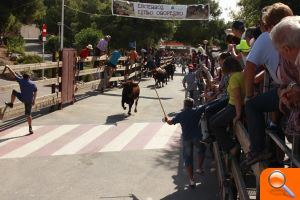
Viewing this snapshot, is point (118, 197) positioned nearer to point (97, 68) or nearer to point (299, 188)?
point (299, 188)

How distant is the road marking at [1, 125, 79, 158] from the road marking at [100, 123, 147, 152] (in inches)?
59.5

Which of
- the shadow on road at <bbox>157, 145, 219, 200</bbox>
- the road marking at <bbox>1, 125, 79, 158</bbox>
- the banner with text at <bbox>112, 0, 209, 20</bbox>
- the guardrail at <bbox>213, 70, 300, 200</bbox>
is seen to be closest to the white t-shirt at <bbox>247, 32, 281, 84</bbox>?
the guardrail at <bbox>213, 70, 300, 200</bbox>

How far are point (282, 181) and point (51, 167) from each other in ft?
27.7

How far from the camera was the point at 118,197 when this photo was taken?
8312 mm

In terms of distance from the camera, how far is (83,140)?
491 inches

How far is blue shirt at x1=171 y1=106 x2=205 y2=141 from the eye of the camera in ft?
29.8

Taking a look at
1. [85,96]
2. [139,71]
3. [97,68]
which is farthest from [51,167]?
[139,71]

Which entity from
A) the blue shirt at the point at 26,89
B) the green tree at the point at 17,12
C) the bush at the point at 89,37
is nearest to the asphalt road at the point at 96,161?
the blue shirt at the point at 26,89

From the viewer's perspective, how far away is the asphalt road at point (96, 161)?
8.55 meters

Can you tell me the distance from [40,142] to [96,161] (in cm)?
215

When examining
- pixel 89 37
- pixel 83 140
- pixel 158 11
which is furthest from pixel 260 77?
pixel 89 37

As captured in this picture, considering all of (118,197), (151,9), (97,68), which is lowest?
(118,197)

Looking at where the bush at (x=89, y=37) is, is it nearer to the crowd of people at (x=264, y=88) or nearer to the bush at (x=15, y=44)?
the bush at (x=15, y=44)

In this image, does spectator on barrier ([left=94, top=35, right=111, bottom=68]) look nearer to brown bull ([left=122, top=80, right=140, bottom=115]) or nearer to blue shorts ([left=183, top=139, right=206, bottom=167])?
brown bull ([left=122, top=80, right=140, bottom=115])
